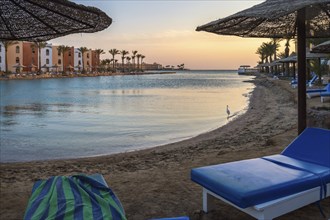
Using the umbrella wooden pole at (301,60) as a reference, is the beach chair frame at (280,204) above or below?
below

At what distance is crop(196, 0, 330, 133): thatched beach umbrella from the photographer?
13.4 ft

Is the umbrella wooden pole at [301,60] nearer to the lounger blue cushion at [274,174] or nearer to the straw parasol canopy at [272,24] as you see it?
the straw parasol canopy at [272,24]

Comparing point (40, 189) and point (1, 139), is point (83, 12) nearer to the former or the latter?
point (40, 189)

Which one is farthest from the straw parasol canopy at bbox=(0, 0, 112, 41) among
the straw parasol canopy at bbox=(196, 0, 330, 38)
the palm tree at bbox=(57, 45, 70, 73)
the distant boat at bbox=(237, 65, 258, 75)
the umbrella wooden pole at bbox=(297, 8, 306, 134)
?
the distant boat at bbox=(237, 65, 258, 75)

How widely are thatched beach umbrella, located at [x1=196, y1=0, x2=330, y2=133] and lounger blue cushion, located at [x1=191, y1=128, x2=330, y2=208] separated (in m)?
0.72

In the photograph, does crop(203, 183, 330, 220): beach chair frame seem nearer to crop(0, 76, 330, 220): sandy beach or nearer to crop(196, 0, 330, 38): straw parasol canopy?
crop(0, 76, 330, 220): sandy beach

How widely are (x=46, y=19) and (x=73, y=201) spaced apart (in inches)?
70.9

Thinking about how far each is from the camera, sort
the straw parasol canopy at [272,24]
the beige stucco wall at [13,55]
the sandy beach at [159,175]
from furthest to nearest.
Answer: 1. the beige stucco wall at [13,55]
2. the straw parasol canopy at [272,24]
3. the sandy beach at [159,175]

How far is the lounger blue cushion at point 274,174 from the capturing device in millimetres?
2865

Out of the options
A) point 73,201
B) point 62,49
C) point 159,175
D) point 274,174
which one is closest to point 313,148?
point 274,174

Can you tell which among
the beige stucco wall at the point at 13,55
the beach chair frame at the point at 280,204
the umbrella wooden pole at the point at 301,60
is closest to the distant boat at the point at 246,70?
the beige stucco wall at the point at 13,55

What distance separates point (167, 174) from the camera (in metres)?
5.28

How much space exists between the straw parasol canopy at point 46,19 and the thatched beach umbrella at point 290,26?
1460 millimetres

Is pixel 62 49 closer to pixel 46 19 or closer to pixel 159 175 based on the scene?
pixel 159 175
